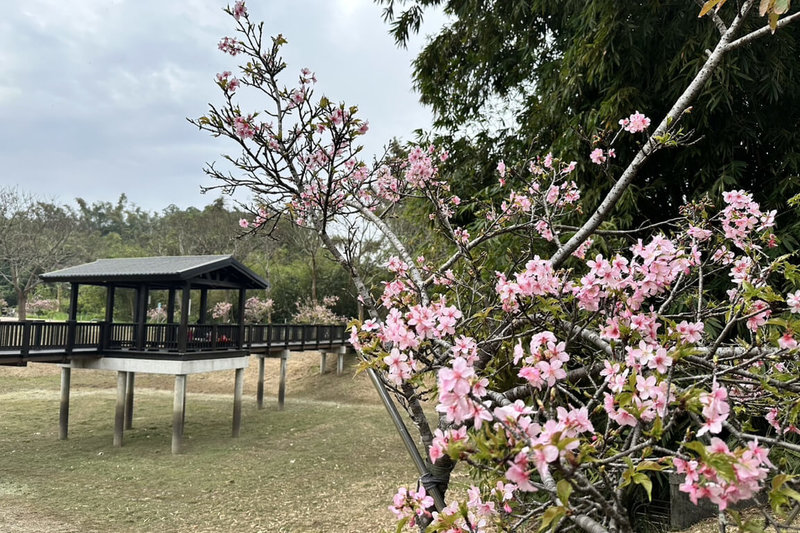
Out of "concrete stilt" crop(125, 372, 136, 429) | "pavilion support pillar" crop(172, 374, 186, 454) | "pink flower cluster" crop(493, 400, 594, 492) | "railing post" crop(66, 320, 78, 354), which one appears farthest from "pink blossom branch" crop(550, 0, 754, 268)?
"concrete stilt" crop(125, 372, 136, 429)

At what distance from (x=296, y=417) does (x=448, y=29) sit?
9.54 metres

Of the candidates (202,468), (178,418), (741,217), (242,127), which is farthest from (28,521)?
(741,217)

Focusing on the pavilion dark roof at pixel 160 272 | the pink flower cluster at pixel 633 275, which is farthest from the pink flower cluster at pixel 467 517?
the pavilion dark roof at pixel 160 272

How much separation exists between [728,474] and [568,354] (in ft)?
2.66

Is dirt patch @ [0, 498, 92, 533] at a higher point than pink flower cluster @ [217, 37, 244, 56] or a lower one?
lower

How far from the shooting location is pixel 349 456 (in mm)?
9008

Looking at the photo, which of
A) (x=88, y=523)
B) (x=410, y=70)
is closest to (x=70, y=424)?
(x=88, y=523)

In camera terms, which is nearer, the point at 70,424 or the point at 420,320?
the point at 420,320

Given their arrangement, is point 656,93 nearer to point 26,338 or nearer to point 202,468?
point 202,468

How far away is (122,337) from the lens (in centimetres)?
1041

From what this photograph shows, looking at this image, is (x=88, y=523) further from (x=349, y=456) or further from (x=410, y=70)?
(x=410, y=70)

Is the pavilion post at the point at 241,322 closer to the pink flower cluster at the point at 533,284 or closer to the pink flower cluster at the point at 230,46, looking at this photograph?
the pink flower cluster at the point at 230,46

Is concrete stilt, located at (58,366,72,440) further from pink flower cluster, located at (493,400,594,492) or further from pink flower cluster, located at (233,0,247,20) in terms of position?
pink flower cluster, located at (493,400,594,492)

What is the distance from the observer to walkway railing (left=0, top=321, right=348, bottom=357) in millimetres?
8734
